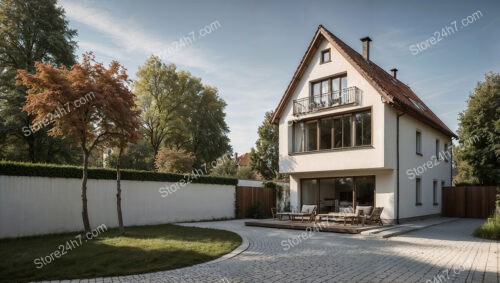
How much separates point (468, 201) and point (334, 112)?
1189 centimetres

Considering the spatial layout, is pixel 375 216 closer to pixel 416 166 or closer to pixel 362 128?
pixel 362 128

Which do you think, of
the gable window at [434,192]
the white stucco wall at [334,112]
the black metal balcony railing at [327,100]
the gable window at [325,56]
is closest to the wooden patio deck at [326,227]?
the white stucco wall at [334,112]

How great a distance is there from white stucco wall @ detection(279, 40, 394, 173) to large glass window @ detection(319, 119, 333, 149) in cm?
49

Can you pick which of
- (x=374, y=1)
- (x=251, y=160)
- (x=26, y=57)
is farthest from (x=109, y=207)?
(x=251, y=160)

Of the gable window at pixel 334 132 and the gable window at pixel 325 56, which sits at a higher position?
the gable window at pixel 325 56

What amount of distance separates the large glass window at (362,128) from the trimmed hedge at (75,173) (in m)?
8.22

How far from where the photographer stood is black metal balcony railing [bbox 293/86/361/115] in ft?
58.9

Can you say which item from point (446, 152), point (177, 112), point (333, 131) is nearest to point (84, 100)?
point (333, 131)

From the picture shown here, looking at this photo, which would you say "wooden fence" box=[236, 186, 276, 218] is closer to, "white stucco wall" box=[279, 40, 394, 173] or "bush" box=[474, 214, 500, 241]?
"white stucco wall" box=[279, 40, 394, 173]

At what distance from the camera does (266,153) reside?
43.3 m

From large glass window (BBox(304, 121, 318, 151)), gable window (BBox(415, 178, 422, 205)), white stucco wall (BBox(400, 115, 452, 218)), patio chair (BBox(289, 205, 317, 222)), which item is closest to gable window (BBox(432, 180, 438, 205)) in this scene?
white stucco wall (BBox(400, 115, 452, 218))

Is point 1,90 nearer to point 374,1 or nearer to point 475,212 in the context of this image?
point 374,1

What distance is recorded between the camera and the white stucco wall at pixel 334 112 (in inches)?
664

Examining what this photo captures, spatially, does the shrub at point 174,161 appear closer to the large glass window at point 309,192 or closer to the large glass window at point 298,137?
the large glass window at point 298,137
